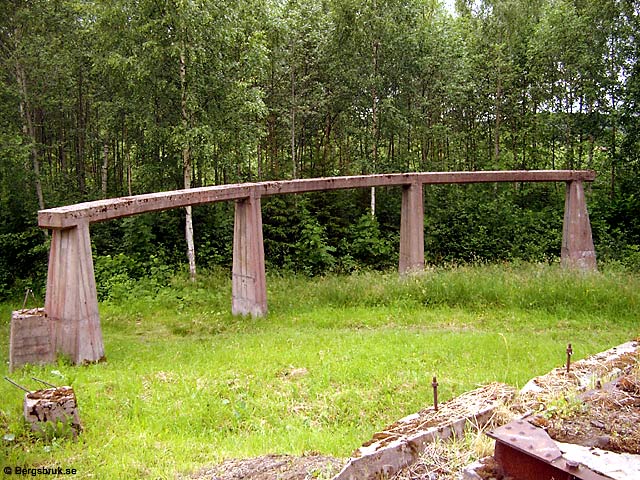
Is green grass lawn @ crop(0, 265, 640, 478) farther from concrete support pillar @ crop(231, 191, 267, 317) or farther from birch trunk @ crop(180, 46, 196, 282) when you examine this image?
birch trunk @ crop(180, 46, 196, 282)

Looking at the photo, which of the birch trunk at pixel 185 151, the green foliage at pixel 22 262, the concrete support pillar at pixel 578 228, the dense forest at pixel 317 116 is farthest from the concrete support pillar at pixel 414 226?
the green foliage at pixel 22 262

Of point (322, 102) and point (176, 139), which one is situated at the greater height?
point (322, 102)

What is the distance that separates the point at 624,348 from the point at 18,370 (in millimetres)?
7188

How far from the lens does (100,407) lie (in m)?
6.03

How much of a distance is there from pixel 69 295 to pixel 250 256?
12.4 feet

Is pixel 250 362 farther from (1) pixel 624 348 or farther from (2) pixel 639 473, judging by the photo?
(2) pixel 639 473

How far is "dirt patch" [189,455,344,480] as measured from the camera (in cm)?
366

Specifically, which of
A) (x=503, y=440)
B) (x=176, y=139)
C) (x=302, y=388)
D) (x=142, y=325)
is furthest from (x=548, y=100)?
(x=503, y=440)

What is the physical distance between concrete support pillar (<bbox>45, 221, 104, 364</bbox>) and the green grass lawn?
15.3 inches

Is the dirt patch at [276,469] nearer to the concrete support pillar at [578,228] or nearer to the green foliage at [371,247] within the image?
the concrete support pillar at [578,228]

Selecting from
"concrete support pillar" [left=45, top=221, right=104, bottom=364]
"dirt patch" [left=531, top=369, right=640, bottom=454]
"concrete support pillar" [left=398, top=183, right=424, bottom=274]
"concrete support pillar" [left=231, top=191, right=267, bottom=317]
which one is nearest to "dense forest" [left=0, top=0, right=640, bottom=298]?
"concrete support pillar" [left=398, top=183, right=424, bottom=274]

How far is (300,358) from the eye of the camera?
789 centimetres

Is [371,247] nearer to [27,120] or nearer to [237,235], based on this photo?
[237,235]

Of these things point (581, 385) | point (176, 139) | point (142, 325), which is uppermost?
point (176, 139)
